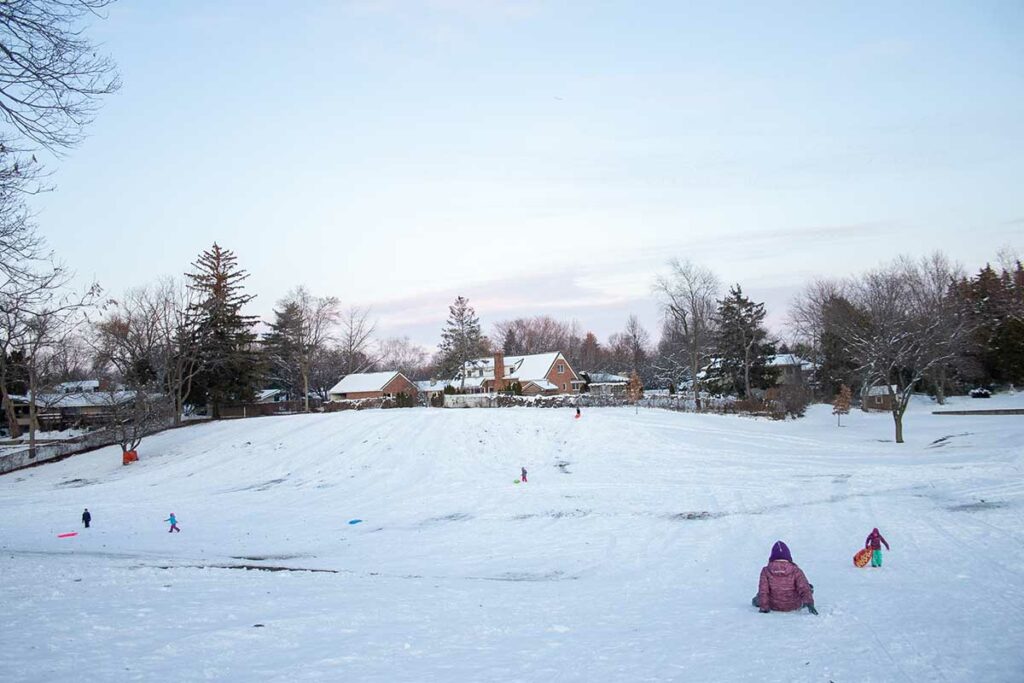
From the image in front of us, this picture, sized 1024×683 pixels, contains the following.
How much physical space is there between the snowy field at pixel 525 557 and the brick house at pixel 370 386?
36338 mm

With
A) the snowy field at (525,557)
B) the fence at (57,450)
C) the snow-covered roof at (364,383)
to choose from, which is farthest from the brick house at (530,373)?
the snowy field at (525,557)

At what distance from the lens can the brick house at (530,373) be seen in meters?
74.2

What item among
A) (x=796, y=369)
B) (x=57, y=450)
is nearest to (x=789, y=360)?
(x=796, y=369)

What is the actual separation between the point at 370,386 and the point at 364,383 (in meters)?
1.38

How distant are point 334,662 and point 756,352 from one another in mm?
58649

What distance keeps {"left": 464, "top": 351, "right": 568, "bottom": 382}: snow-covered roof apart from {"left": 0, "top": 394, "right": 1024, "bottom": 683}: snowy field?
36966mm

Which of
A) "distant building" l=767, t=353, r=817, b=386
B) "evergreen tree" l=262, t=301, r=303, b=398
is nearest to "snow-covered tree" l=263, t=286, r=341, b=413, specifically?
"evergreen tree" l=262, t=301, r=303, b=398

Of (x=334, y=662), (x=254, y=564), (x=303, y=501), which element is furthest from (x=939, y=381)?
(x=334, y=662)

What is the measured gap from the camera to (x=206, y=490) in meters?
31.0

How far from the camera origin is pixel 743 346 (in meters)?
61.5

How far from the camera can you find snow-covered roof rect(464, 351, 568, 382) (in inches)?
3004

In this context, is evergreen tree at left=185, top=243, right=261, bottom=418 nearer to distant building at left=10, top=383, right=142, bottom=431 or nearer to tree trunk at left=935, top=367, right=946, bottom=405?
distant building at left=10, top=383, right=142, bottom=431

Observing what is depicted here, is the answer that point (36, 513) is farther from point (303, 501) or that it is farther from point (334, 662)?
point (334, 662)

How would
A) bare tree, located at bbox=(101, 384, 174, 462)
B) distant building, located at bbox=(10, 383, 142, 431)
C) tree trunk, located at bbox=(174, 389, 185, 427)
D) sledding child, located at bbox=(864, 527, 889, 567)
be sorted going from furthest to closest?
distant building, located at bbox=(10, 383, 142, 431) → tree trunk, located at bbox=(174, 389, 185, 427) → bare tree, located at bbox=(101, 384, 174, 462) → sledding child, located at bbox=(864, 527, 889, 567)
